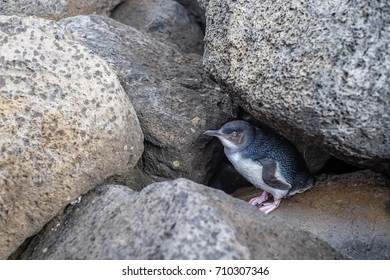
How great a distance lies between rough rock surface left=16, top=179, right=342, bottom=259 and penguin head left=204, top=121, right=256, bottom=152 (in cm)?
81

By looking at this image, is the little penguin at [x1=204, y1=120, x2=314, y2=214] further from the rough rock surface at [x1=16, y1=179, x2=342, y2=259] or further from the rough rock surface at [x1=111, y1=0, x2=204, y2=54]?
the rough rock surface at [x1=111, y1=0, x2=204, y2=54]

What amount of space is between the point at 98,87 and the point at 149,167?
77 centimetres

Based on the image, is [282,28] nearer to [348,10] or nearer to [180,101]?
[348,10]

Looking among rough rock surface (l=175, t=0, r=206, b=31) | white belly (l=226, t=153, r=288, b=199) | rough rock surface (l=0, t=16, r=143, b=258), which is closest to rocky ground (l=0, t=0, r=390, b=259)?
rough rock surface (l=0, t=16, r=143, b=258)

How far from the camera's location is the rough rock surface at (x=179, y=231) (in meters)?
2.42

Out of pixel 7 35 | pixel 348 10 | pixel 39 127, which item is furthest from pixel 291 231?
pixel 7 35

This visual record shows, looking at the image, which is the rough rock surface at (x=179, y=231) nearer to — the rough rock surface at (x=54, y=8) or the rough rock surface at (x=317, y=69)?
the rough rock surface at (x=317, y=69)

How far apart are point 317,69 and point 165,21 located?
2.37m

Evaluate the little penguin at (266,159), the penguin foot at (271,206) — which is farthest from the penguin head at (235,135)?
the penguin foot at (271,206)

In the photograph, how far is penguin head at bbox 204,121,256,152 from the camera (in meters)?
3.63


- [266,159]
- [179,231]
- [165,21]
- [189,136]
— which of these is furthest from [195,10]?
Result: [179,231]

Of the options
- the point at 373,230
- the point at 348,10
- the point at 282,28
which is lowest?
the point at 373,230

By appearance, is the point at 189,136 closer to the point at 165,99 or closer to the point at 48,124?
the point at 165,99

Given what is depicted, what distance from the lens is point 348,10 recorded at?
2.94 metres
